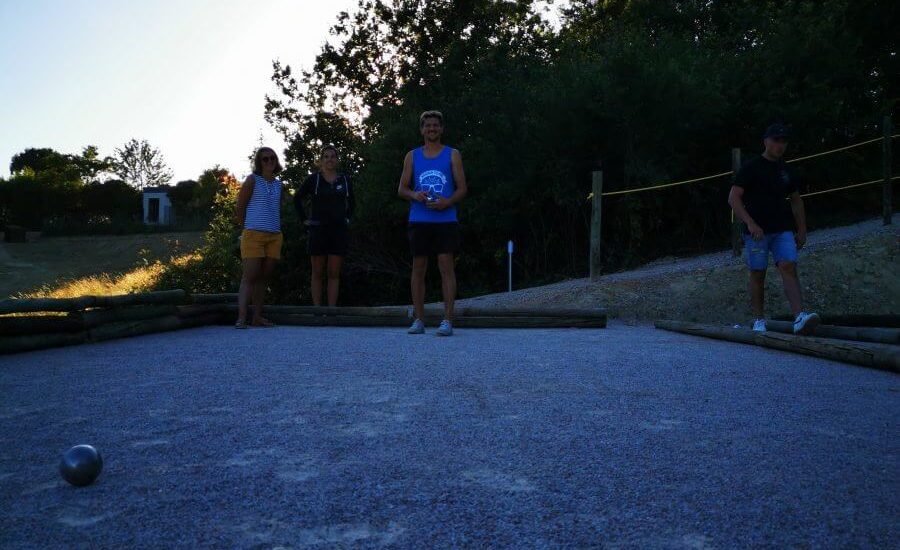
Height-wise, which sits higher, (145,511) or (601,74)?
(601,74)

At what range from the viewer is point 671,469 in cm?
276

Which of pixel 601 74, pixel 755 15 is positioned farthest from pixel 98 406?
pixel 755 15

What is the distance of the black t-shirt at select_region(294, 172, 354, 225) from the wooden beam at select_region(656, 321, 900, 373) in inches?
158

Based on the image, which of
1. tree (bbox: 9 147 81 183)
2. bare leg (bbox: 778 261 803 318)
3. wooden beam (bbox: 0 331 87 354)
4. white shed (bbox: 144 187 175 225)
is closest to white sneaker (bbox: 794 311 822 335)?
bare leg (bbox: 778 261 803 318)

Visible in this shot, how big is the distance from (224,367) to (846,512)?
380cm

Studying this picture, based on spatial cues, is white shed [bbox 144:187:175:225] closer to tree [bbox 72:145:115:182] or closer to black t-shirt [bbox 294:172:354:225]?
tree [bbox 72:145:115:182]

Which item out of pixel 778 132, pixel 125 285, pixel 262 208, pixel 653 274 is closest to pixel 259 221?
pixel 262 208

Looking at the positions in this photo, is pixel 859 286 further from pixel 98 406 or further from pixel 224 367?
pixel 98 406

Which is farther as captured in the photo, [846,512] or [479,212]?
[479,212]

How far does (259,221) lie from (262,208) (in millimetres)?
136

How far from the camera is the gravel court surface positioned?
7.26 ft

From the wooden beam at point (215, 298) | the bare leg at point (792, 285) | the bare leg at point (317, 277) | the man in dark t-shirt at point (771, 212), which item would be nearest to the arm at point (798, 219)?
the man in dark t-shirt at point (771, 212)

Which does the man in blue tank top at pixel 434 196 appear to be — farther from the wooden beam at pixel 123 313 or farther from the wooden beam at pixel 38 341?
the wooden beam at pixel 38 341

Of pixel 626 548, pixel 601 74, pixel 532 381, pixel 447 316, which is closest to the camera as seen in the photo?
pixel 626 548
